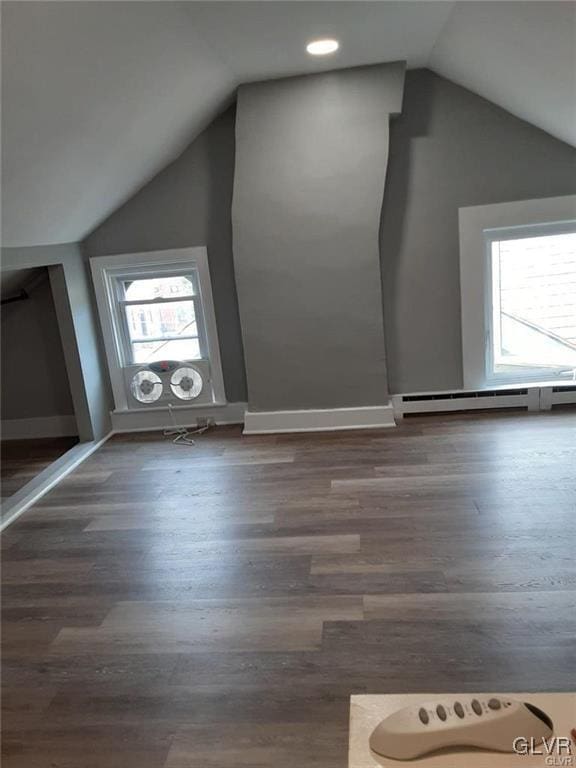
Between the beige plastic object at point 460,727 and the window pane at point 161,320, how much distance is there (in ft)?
12.5

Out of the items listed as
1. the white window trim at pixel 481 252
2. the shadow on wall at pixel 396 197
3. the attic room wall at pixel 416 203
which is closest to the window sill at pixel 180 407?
the attic room wall at pixel 416 203

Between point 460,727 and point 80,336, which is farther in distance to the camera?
point 80,336

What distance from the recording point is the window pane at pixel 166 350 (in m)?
4.46

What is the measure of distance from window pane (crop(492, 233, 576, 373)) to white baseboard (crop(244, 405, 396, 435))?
948 mm

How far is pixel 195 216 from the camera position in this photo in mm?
4145

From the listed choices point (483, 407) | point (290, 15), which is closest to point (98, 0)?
point (290, 15)

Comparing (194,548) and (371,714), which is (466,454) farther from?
(371,714)

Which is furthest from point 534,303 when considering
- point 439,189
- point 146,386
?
point 146,386

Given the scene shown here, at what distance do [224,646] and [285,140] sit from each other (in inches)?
119

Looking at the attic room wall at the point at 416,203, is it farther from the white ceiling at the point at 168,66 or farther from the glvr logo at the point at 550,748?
the glvr logo at the point at 550,748

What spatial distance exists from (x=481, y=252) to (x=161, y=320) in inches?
93.4

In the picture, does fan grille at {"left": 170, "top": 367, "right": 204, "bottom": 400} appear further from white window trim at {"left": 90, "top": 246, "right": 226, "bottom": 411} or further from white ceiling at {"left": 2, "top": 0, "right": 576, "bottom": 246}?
white ceiling at {"left": 2, "top": 0, "right": 576, "bottom": 246}

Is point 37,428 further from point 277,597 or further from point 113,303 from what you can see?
point 277,597

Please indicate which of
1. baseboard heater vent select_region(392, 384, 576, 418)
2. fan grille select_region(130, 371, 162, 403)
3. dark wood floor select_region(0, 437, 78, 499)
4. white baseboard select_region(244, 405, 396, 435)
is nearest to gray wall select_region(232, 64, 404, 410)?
white baseboard select_region(244, 405, 396, 435)
